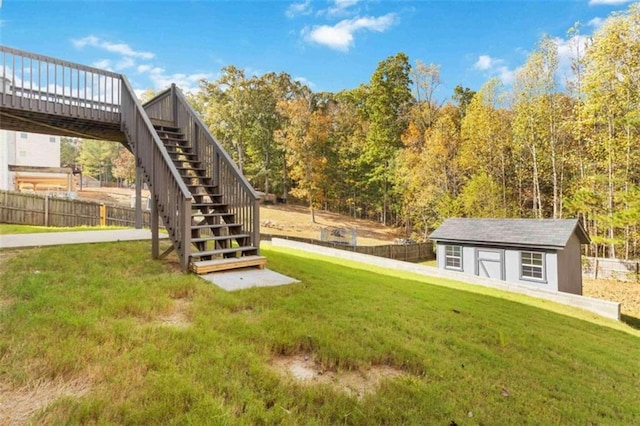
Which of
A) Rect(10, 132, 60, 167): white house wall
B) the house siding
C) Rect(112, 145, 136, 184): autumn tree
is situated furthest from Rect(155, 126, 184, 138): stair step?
Rect(112, 145, 136, 184): autumn tree

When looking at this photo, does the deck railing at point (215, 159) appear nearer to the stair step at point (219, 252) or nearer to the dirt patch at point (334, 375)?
the stair step at point (219, 252)

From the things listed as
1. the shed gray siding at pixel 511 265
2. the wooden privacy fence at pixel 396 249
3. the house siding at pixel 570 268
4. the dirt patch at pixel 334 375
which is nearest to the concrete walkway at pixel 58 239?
the dirt patch at pixel 334 375

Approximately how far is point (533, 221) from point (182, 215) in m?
13.7

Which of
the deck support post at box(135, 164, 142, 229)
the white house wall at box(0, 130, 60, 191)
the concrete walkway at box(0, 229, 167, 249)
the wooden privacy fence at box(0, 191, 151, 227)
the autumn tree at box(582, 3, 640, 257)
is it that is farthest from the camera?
the white house wall at box(0, 130, 60, 191)

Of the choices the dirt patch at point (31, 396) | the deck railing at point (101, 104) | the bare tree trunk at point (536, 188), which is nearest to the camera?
the dirt patch at point (31, 396)

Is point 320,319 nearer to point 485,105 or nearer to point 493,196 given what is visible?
point 493,196

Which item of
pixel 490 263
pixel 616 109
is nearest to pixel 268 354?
pixel 490 263

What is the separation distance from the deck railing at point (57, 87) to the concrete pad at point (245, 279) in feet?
17.6

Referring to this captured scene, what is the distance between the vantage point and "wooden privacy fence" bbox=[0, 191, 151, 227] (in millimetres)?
11664

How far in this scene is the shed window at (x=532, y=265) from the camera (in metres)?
12.4

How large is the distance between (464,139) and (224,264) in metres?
19.6

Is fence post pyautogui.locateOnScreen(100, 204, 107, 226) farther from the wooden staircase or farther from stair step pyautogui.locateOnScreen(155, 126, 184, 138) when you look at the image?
the wooden staircase

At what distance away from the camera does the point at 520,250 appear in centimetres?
1291

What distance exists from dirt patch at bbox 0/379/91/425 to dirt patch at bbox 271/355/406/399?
1.24m
